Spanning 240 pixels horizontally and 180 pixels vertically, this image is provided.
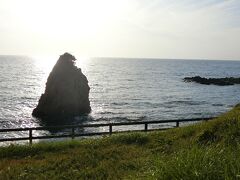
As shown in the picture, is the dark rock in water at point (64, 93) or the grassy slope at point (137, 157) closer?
the grassy slope at point (137, 157)

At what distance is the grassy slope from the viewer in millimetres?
7836

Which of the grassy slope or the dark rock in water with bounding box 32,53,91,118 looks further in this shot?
the dark rock in water with bounding box 32,53,91,118

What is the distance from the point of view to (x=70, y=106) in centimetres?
5662

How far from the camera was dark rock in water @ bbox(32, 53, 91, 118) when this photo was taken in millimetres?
55281

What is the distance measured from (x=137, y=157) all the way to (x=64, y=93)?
43.9 meters

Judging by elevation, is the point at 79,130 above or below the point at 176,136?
below

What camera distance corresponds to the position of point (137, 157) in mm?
14766

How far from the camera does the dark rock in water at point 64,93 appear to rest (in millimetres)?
55281

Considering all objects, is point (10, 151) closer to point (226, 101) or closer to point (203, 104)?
point (203, 104)

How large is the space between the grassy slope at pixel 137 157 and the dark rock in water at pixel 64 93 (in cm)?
3751

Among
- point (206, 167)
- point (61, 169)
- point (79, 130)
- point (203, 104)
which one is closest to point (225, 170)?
point (206, 167)

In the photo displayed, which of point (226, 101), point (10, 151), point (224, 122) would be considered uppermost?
point (224, 122)

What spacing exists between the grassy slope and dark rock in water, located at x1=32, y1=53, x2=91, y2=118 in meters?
37.5

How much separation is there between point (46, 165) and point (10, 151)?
3.80 m
